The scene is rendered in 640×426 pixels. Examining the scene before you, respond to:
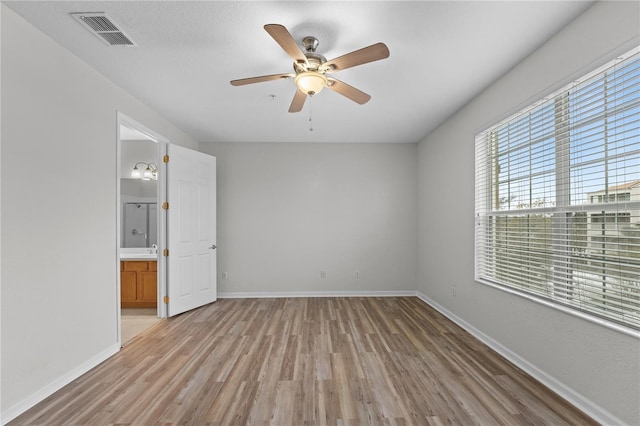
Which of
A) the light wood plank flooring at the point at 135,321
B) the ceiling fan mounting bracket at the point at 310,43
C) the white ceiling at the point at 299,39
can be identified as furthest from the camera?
the light wood plank flooring at the point at 135,321

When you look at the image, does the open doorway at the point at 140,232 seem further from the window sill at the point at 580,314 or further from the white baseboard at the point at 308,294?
the window sill at the point at 580,314

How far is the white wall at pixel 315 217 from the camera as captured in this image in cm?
498

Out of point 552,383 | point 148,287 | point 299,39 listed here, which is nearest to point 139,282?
point 148,287

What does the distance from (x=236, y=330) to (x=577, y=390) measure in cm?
313

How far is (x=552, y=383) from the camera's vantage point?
7.06 ft

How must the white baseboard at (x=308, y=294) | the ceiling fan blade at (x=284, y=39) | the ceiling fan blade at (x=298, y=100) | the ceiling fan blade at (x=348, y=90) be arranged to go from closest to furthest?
the ceiling fan blade at (x=284, y=39) → the ceiling fan blade at (x=348, y=90) → the ceiling fan blade at (x=298, y=100) → the white baseboard at (x=308, y=294)

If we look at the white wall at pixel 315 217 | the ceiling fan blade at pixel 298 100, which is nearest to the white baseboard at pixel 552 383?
the white wall at pixel 315 217

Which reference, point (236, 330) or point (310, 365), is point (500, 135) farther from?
point (236, 330)

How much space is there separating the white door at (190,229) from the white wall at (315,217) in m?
0.40

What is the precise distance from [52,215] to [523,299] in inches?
152

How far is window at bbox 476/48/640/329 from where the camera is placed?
1.71m

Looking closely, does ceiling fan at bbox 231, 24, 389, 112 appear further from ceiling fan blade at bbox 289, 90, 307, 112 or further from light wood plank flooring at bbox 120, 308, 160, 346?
light wood plank flooring at bbox 120, 308, 160, 346

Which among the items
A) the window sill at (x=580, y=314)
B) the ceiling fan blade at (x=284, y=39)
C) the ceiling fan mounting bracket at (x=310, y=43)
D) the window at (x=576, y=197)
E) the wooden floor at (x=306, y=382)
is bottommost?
the wooden floor at (x=306, y=382)

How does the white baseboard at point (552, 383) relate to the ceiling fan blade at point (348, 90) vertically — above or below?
below
